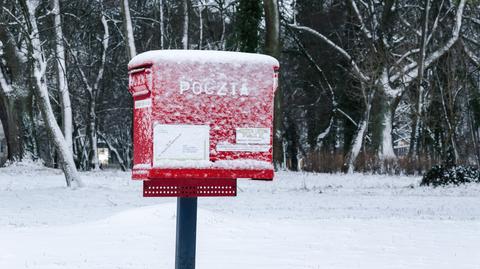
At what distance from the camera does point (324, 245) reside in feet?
40.9

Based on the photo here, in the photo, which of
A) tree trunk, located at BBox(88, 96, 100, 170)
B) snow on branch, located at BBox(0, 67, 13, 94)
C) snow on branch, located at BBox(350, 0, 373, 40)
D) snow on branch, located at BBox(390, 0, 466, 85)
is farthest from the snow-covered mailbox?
tree trunk, located at BBox(88, 96, 100, 170)

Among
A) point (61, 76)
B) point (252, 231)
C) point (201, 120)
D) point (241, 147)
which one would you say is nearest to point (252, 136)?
point (241, 147)

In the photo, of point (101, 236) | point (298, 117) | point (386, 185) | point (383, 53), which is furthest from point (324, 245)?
point (298, 117)

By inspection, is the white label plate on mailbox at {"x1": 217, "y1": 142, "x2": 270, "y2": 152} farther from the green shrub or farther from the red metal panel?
the green shrub

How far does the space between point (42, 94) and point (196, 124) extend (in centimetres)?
2060

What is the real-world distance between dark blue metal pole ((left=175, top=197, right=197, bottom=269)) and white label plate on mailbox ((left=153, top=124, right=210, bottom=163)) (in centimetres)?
39

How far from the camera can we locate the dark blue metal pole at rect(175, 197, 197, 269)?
6336mm

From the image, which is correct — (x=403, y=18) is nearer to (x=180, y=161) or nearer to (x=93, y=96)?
(x=93, y=96)

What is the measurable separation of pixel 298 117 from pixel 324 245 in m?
44.4

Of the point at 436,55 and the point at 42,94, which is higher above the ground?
the point at 436,55

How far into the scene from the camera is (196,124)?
20.1 feet

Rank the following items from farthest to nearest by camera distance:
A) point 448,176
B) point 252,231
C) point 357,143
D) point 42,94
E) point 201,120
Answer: point 357,143
point 448,176
point 42,94
point 252,231
point 201,120

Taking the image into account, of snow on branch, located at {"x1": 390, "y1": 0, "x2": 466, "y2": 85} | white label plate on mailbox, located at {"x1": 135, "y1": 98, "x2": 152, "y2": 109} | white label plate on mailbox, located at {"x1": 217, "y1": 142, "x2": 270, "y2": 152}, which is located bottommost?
white label plate on mailbox, located at {"x1": 217, "y1": 142, "x2": 270, "y2": 152}

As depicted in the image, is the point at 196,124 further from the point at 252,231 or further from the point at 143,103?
the point at 252,231
